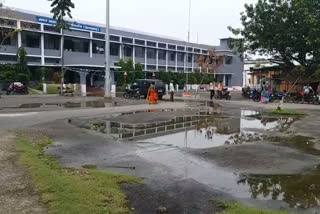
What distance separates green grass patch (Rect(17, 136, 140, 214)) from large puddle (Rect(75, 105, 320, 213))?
1658mm

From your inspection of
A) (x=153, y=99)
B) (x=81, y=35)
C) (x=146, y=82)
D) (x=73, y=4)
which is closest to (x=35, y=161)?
(x=153, y=99)

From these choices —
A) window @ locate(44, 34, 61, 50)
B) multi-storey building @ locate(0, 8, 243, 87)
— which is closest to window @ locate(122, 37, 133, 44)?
multi-storey building @ locate(0, 8, 243, 87)

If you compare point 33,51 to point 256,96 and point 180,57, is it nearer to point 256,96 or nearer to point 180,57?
point 256,96

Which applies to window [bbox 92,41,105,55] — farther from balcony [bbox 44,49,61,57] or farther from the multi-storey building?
balcony [bbox 44,49,61,57]

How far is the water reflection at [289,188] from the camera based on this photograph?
5.87 m

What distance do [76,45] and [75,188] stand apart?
53.9 metres

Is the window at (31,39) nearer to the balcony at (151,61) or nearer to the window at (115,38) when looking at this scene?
the window at (115,38)

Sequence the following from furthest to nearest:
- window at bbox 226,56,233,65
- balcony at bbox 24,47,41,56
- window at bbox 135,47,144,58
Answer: window at bbox 226,56,233,65
window at bbox 135,47,144,58
balcony at bbox 24,47,41,56

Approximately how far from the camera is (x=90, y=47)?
185ft

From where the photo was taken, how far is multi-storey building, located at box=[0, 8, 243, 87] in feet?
157

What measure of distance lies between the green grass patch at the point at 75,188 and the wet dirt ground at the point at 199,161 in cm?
32

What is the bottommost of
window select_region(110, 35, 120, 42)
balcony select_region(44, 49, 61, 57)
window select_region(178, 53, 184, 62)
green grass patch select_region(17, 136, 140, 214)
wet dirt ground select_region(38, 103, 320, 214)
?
wet dirt ground select_region(38, 103, 320, 214)

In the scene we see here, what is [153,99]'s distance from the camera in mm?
27281

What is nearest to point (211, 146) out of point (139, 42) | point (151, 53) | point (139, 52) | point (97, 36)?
point (97, 36)
